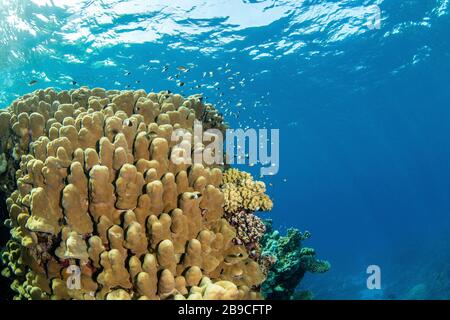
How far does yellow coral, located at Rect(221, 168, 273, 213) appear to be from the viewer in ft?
18.0

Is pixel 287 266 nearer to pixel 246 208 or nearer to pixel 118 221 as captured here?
pixel 246 208

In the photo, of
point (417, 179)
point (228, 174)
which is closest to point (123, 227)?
point (228, 174)

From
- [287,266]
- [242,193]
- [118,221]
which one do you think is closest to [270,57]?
[287,266]

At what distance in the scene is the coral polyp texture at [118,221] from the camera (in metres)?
3.70

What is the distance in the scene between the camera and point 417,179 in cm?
15825

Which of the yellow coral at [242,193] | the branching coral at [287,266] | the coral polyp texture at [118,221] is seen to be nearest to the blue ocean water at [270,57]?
the yellow coral at [242,193]

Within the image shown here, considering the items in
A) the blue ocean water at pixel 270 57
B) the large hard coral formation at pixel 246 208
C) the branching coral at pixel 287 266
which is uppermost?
the blue ocean water at pixel 270 57

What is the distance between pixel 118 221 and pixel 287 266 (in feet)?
20.8

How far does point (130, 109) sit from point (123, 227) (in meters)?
2.28

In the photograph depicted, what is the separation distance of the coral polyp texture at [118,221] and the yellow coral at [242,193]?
0.78m

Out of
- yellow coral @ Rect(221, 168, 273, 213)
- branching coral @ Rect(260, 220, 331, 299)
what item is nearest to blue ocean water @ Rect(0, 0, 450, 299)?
yellow coral @ Rect(221, 168, 273, 213)

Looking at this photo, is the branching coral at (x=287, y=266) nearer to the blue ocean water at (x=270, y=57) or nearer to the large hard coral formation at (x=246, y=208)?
the blue ocean water at (x=270, y=57)

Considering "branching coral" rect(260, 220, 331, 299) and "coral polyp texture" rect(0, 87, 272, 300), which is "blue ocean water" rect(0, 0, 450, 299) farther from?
"coral polyp texture" rect(0, 87, 272, 300)
